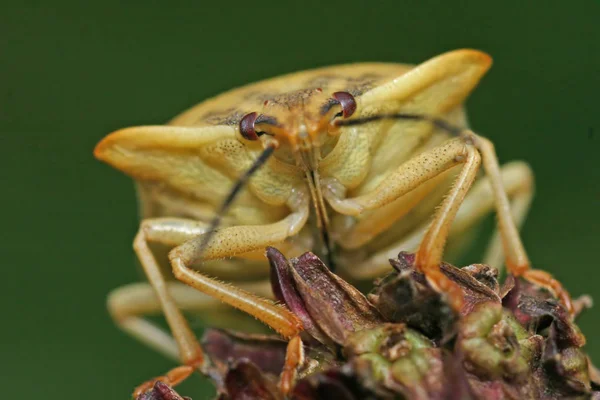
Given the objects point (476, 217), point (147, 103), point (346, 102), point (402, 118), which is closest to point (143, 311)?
point (476, 217)

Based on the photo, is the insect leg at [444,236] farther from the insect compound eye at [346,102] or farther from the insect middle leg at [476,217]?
the insect middle leg at [476,217]

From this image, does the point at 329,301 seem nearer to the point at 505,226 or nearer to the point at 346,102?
the point at 346,102

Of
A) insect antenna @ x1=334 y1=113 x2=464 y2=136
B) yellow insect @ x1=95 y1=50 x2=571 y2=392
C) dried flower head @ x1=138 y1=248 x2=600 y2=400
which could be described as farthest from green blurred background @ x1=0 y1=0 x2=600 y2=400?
dried flower head @ x1=138 y1=248 x2=600 y2=400

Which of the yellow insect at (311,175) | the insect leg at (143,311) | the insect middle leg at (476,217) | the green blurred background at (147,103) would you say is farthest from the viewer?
the green blurred background at (147,103)

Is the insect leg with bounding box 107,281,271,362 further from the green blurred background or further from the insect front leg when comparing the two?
the insect front leg

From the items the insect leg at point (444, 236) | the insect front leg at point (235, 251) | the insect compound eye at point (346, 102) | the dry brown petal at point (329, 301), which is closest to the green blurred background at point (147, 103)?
the insect front leg at point (235, 251)

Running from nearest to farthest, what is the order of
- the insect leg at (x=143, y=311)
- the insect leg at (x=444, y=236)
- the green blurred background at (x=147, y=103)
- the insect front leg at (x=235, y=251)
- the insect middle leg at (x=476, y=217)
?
the insect leg at (x=444, y=236)
the insect front leg at (x=235, y=251)
the insect middle leg at (x=476, y=217)
the insect leg at (x=143, y=311)
the green blurred background at (x=147, y=103)

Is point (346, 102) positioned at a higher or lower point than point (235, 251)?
higher

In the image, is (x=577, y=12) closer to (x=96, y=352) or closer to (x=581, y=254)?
(x=581, y=254)

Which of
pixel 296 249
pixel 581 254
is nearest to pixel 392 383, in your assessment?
pixel 296 249
